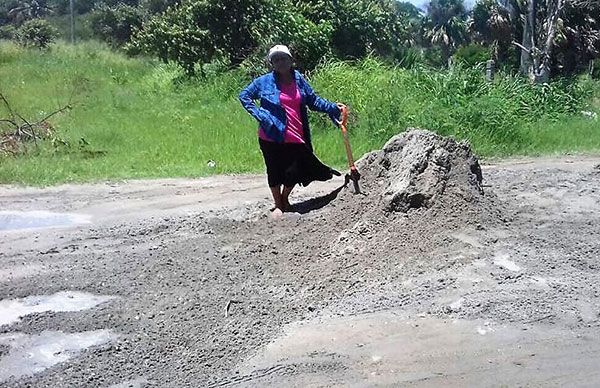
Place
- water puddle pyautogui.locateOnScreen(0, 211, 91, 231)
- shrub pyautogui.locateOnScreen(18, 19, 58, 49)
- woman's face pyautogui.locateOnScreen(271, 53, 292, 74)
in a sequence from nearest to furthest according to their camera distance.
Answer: woman's face pyautogui.locateOnScreen(271, 53, 292, 74) → water puddle pyautogui.locateOnScreen(0, 211, 91, 231) → shrub pyautogui.locateOnScreen(18, 19, 58, 49)

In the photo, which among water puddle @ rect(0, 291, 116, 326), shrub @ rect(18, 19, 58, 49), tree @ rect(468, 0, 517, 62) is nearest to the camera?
water puddle @ rect(0, 291, 116, 326)

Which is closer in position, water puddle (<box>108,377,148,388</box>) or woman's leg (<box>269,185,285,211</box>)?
water puddle (<box>108,377,148,388</box>)

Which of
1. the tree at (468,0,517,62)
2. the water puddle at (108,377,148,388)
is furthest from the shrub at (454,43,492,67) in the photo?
the water puddle at (108,377,148,388)

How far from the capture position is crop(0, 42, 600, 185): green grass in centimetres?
1037

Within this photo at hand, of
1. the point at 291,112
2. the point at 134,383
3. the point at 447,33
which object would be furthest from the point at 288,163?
the point at 447,33

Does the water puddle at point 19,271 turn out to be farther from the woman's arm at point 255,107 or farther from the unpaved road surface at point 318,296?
the woman's arm at point 255,107

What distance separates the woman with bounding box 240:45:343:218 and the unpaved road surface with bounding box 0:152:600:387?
290 millimetres

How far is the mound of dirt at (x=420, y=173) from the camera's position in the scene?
5887 millimetres

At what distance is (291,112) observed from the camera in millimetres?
6672

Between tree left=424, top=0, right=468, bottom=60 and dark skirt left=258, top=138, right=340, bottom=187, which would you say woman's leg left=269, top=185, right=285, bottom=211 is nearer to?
dark skirt left=258, top=138, right=340, bottom=187

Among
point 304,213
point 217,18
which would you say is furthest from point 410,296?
point 217,18

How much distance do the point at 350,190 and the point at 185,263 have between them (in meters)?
1.59

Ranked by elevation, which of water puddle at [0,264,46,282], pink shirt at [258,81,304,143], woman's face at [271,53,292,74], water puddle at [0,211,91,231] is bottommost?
water puddle at [0,211,91,231]

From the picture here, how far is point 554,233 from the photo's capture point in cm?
580
